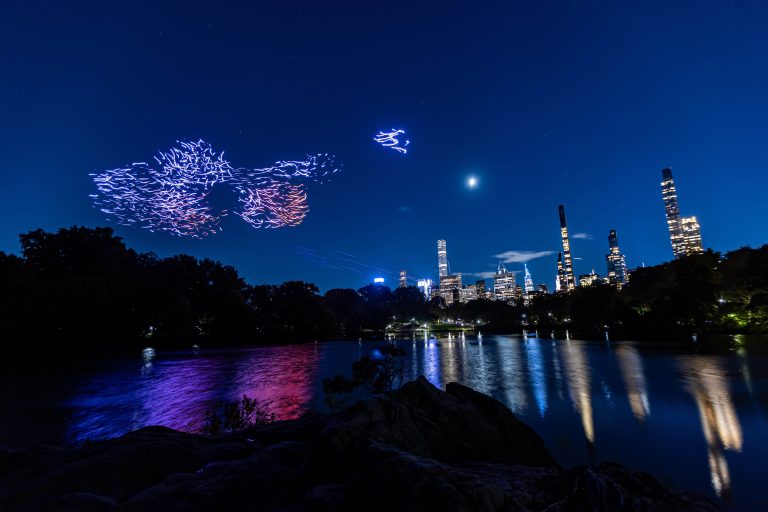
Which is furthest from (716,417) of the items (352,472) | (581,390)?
(352,472)

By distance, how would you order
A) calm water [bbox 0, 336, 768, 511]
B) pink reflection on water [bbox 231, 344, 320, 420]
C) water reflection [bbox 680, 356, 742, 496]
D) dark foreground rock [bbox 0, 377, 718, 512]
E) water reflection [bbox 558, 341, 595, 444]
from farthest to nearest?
pink reflection on water [bbox 231, 344, 320, 420] → water reflection [bbox 558, 341, 595, 444] → calm water [bbox 0, 336, 768, 511] → water reflection [bbox 680, 356, 742, 496] → dark foreground rock [bbox 0, 377, 718, 512]

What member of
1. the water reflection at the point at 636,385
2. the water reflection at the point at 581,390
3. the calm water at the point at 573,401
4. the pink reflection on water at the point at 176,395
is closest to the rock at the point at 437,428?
the calm water at the point at 573,401

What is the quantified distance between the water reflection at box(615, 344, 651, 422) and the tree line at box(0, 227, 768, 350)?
3612cm

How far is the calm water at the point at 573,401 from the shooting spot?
13888mm

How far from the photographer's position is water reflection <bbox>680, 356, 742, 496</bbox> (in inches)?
481

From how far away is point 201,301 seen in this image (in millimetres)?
106250

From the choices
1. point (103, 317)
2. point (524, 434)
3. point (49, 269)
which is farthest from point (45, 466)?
point (49, 269)

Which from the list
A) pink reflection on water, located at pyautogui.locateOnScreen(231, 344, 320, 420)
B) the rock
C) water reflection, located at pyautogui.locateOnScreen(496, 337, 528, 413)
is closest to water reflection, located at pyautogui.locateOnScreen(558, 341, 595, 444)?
water reflection, located at pyautogui.locateOnScreen(496, 337, 528, 413)

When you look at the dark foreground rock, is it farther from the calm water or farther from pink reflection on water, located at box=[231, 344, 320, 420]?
pink reflection on water, located at box=[231, 344, 320, 420]

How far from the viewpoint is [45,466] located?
7352 millimetres

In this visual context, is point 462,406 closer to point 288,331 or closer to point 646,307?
point 646,307

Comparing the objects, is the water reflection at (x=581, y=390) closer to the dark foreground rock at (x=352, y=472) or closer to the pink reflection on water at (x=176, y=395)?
the dark foreground rock at (x=352, y=472)

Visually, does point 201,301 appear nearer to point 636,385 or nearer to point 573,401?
point 573,401

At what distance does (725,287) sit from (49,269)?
5460 inches
